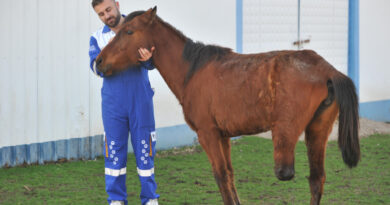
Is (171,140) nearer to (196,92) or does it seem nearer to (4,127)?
(4,127)

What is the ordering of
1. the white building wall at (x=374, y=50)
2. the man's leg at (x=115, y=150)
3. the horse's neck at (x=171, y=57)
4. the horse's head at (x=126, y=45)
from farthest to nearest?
the white building wall at (x=374, y=50), the man's leg at (x=115, y=150), the horse's neck at (x=171, y=57), the horse's head at (x=126, y=45)

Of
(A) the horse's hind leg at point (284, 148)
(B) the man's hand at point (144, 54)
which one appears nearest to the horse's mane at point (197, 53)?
(B) the man's hand at point (144, 54)

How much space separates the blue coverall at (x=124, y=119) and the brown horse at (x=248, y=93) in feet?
0.65

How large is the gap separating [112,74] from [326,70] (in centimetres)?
179

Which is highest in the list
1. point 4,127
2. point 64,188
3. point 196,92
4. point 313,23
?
point 313,23

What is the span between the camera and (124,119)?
4773mm

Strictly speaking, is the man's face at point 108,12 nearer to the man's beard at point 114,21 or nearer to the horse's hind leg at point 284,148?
the man's beard at point 114,21

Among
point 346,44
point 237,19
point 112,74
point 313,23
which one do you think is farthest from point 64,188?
point 346,44

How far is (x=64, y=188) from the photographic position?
6004mm

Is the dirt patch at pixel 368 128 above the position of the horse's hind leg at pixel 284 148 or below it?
below

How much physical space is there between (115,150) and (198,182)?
5.69ft

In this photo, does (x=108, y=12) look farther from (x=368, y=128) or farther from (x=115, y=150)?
(x=368, y=128)

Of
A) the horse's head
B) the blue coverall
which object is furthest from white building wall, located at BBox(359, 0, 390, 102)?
the horse's head

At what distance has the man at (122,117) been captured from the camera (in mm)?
4715
